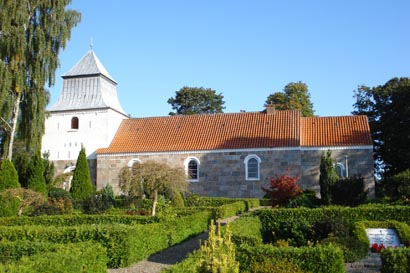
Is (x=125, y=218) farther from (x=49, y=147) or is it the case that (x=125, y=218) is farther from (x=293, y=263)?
(x=49, y=147)

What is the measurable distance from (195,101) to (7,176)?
97.2 feet

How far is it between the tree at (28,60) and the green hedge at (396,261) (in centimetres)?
1698

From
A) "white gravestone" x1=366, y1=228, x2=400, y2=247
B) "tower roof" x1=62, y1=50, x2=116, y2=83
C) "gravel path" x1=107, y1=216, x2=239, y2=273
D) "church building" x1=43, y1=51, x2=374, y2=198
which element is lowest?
"gravel path" x1=107, y1=216, x2=239, y2=273

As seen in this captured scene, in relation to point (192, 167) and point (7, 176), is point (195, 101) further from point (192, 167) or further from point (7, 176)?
point (7, 176)

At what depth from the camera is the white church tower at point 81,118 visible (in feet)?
89.6

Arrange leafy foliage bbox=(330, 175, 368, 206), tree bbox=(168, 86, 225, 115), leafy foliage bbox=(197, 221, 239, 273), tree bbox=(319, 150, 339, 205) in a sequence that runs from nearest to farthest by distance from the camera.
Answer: leafy foliage bbox=(197, 221, 239, 273) < leafy foliage bbox=(330, 175, 368, 206) < tree bbox=(319, 150, 339, 205) < tree bbox=(168, 86, 225, 115)

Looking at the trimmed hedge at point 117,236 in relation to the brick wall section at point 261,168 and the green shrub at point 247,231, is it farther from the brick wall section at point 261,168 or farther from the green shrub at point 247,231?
the brick wall section at point 261,168

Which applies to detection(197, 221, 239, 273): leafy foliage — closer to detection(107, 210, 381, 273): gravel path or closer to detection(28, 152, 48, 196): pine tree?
detection(107, 210, 381, 273): gravel path

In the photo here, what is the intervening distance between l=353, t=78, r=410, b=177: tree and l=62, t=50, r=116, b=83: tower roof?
1815 centimetres

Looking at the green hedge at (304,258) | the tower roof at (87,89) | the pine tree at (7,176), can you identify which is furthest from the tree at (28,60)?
the green hedge at (304,258)

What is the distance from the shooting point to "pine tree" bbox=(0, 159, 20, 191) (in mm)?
18641

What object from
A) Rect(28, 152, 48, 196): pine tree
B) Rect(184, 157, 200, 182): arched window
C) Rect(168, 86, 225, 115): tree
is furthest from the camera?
Rect(168, 86, 225, 115): tree

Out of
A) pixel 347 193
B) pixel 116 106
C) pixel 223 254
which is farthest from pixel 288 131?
pixel 223 254

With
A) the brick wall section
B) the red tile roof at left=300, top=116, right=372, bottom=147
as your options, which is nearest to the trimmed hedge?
the brick wall section
